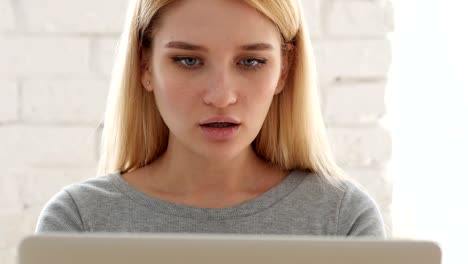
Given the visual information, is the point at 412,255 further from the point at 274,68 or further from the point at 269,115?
the point at 269,115

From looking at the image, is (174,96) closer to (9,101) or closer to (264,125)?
(264,125)

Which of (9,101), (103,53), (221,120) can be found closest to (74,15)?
(103,53)

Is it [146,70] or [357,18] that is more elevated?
[357,18]

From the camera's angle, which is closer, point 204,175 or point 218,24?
point 218,24

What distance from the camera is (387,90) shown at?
1.56 metres

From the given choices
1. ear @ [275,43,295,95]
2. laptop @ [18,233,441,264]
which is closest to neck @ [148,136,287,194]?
ear @ [275,43,295,95]

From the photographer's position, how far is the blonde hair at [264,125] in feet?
4.17

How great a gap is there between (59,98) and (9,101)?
9cm

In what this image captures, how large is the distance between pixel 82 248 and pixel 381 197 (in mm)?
1031

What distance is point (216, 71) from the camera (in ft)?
3.58

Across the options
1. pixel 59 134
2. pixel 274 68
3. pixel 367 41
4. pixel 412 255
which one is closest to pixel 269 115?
pixel 274 68

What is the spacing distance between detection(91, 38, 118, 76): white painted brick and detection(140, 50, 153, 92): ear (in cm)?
24

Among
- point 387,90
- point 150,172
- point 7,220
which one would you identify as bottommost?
point 7,220

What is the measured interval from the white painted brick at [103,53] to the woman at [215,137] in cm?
20
